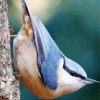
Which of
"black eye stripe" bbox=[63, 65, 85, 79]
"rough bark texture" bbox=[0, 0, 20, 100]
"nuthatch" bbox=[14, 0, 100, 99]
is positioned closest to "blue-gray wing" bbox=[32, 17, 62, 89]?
"nuthatch" bbox=[14, 0, 100, 99]

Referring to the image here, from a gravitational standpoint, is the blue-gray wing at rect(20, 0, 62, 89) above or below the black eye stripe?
above

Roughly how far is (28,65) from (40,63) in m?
0.10

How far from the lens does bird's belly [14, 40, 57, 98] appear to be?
4707mm

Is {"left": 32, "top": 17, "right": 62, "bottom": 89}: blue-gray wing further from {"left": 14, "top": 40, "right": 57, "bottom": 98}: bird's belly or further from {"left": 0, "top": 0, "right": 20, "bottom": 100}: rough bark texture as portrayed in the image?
{"left": 0, "top": 0, "right": 20, "bottom": 100}: rough bark texture

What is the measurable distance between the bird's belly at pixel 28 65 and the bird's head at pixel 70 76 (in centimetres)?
18

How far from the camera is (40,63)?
4.76 meters

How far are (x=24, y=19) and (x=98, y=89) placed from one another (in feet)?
6.49

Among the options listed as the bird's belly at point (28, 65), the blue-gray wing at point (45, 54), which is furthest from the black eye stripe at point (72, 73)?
the bird's belly at point (28, 65)

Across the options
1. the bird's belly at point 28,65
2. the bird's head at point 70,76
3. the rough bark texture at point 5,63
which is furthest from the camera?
the bird's head at point 70,76

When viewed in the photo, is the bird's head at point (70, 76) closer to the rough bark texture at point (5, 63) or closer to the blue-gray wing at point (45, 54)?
the blue-gray wing at point (45, 54)

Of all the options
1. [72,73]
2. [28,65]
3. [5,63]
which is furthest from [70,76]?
[5,63]

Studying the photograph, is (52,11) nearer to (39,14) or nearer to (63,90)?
(39,14)

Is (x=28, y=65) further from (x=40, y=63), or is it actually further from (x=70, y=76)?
(x=70, y=76)

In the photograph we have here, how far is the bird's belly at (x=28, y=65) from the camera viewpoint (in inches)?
185
